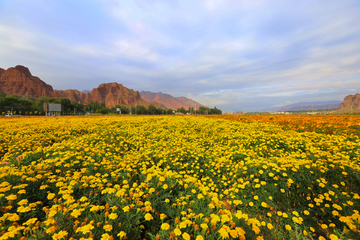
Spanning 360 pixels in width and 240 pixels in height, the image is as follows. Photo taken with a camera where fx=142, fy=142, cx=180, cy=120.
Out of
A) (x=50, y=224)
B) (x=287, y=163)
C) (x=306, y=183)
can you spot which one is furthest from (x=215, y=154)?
(x=50, y=224)

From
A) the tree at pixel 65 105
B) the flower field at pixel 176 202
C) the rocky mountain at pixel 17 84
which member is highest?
the rocky mountain at pixel 17 84

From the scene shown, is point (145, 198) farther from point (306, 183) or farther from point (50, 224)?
Answer: point (306, 183)

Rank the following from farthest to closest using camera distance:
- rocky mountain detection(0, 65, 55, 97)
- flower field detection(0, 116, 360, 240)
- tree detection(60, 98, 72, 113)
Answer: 1. rocky mountain detection(0, 65, 55, 97)
2. tree detection(60, 98, 72, 113)
3. flower field detection(0, 116, 360, 240)

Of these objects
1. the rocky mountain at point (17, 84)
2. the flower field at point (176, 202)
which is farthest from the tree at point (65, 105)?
the rocky mountain at point (17, 84)

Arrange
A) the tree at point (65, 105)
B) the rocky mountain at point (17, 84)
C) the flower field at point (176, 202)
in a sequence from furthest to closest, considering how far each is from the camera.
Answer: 1. the rocky mountain at point (17, 84)
2. the tree at point (65, 105)
3. the flower field at point (176, 202)

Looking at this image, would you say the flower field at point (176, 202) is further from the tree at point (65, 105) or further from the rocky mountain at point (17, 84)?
the rocky mountain at point (17, 84)

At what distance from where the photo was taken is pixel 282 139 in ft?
21.9

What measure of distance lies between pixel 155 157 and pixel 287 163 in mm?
3950

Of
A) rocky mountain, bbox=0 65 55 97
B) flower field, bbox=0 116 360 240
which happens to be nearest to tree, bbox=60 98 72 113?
flower field, bbox=0 116 360 240

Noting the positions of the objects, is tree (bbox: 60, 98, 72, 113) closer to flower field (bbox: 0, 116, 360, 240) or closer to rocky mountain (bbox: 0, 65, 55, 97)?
flower field (bbox: 0, 116, 360, 240)


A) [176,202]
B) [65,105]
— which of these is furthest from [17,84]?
[176,202]

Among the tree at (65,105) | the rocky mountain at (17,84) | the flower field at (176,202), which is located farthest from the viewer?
the rocky mountain at (17,84)

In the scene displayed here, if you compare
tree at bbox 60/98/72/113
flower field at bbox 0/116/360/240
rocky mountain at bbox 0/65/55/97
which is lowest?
flower field at bbox 0/116/360/240

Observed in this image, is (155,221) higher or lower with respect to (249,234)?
lower
